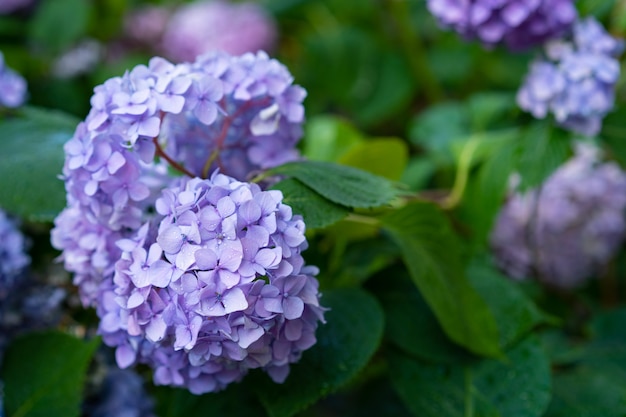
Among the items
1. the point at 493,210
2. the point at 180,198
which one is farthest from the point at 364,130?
the point at 180,198

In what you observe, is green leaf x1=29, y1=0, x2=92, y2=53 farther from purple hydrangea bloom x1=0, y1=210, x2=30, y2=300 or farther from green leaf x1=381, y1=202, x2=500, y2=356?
green leaf x1=381, y1=202, x2=500, y2=356

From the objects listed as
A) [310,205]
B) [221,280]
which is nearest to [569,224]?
[310,205]

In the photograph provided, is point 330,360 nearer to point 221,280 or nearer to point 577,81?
point 221,280

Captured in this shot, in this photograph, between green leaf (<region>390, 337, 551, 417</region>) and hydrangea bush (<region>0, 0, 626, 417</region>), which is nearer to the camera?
hydrangea bush (<region>0, 0, 626, 417</region>)

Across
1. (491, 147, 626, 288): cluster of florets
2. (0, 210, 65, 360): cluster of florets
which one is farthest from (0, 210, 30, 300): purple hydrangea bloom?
(491, 147, 626, 288): cluster of florets

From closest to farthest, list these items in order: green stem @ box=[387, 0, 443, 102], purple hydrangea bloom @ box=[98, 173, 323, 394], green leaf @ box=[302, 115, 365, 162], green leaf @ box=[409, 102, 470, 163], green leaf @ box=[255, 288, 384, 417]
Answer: purple hydrangea bloom @ box=[98, 173, 323, 394] → green leaf @ box=[255, 288, 384, 417] → green leaf @ box=[302, 115, 365, 162] → green leaf @ box=[409, 102, 470, 163] → green stem @ box=[387, 0, 443, 102]

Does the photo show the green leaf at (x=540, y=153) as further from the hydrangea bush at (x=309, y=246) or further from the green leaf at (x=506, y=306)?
the green leaf at (x=506, y=306)

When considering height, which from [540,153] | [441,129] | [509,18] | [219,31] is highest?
[509,18]
